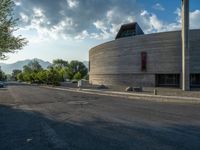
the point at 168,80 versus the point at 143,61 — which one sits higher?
the point at 143,61

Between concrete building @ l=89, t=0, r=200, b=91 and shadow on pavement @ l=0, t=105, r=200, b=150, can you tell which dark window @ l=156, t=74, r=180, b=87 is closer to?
concrete building @ l=89, t=0, r=200, b=91

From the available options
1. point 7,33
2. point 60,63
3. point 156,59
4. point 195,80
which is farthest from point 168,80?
point 60,63

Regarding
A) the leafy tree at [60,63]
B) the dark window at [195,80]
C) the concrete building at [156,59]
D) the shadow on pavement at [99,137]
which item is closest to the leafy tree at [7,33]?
the shadow on pavement at [99,137]

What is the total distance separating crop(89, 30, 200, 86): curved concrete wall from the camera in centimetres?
5278

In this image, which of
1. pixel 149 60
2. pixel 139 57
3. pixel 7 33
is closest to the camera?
pixel 7 33

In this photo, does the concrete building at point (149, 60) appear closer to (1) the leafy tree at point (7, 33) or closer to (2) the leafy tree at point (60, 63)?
(1) the leafy tree at point (7, 33)

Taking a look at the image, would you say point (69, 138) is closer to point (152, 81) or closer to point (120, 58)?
point (152, 81)

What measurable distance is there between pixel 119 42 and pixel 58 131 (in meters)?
57.7

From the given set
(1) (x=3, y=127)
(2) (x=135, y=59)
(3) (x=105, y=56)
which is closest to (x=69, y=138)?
(1) (x=3, y=127)

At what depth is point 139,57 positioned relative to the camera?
5972cm

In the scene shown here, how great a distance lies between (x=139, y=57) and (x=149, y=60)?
9.44 ft

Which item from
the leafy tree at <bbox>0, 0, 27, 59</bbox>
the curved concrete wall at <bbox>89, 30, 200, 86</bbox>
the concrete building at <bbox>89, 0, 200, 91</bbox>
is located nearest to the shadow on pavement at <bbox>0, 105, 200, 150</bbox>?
the leafy tree at <bbox>0, 0, 27, 59</bbox>

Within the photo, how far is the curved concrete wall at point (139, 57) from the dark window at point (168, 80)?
1238 mm

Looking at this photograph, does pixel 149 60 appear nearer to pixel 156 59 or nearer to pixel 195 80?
pixel 156 59
